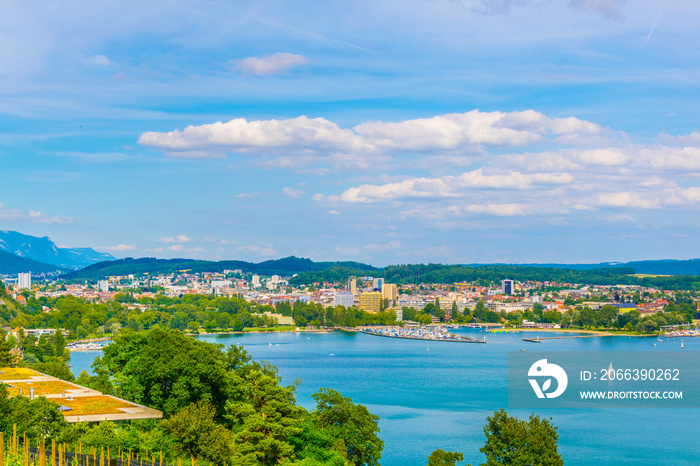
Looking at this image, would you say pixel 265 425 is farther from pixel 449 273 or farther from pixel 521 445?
pixel 449 273

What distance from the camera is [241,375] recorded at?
9.11 metres

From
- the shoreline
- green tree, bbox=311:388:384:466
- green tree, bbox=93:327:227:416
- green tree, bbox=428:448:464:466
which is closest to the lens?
green tree, bbox=428:448:464:466

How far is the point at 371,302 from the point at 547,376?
110 feet

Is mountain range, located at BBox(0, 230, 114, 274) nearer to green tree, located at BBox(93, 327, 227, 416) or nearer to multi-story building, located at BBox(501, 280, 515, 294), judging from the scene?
multi-story building, located at BBox(501, 280, 515, 294)

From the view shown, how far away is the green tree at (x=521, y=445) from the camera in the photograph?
6.95 m

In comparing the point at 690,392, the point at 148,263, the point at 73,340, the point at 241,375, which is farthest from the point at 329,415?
the point at 148,263

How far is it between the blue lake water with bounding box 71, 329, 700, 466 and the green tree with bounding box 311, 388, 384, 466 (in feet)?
10.7

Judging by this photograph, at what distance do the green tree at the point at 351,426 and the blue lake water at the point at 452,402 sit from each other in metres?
3.26

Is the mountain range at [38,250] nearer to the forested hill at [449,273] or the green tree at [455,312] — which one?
the forested hill at [449,273]

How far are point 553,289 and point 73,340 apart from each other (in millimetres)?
50446

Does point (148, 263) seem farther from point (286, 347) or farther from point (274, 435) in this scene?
point (274, 435)

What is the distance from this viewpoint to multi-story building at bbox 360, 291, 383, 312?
56156mm

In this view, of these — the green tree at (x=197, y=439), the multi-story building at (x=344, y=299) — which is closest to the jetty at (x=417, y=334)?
the multi-story building at (x=344, y=299)

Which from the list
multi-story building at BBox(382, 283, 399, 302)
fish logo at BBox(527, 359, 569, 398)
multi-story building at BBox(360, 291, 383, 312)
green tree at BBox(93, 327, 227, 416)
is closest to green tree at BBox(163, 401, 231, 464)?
green tree at BBox(93, 327, 227, 416)
